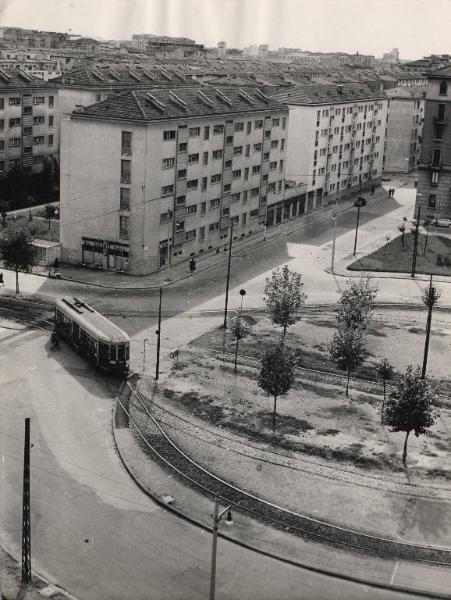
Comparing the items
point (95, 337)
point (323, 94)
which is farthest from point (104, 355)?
point (323, 94)

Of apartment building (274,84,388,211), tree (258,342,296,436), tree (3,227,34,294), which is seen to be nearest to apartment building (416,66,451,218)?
apartment building (274,84,388,211)

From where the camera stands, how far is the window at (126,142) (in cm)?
6562

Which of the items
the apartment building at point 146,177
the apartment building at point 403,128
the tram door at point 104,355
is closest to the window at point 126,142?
the apartment building at point 146,177

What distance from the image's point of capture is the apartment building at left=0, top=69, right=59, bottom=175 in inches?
3765

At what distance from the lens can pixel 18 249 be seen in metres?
59.5

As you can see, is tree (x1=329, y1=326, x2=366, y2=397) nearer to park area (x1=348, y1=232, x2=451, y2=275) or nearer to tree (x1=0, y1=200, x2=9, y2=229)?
park area (x1=348, y1=232, x2=451, y2=275)

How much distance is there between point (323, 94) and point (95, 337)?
217 feet

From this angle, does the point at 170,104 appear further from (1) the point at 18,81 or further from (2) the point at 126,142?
(1) the point at 18,81

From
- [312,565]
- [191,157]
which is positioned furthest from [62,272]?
[312,565]

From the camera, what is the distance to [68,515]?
1252 inches

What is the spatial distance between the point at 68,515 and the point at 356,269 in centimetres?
4698

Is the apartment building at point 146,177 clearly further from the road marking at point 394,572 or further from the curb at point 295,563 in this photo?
the road marking at point 394,572

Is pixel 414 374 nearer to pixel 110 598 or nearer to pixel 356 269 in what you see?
pixel 110 598

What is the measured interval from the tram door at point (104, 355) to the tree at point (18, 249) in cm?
1697
